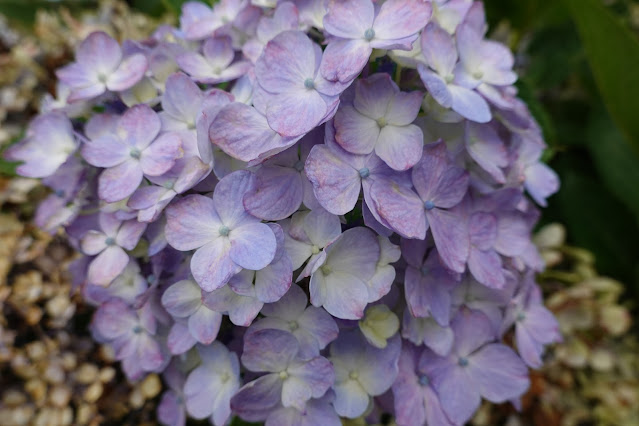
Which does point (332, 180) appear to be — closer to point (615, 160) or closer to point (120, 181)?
point (120, 181)

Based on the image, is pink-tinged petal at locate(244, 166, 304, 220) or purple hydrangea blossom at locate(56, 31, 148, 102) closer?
pink-tinged petal at locate(244, 166, 304, 220)

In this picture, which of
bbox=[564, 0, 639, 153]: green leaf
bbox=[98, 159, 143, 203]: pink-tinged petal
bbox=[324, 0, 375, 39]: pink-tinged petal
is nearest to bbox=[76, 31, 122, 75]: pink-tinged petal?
bbox=[98, 159, 143, 203]: pink-tinged petal

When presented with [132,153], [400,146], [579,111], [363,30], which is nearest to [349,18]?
[363,30]

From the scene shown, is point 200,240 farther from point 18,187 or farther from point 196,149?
point 18,187

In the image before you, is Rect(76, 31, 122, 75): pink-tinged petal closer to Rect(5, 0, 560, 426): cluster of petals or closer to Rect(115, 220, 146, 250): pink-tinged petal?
Rect(5, 0, 560, 426): cluster of petals

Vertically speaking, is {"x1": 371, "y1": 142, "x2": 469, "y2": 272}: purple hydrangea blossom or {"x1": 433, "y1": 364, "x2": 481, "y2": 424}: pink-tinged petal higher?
{"x1": 371, "y1": 142, "x2": 469, "y2": 272}: purple hydrangea blossom

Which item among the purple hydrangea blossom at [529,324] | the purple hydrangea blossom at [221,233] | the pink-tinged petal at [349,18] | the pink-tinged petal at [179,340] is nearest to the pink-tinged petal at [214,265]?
the purple hydrangea blossom at [221,233]

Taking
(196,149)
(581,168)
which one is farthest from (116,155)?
(581,168)

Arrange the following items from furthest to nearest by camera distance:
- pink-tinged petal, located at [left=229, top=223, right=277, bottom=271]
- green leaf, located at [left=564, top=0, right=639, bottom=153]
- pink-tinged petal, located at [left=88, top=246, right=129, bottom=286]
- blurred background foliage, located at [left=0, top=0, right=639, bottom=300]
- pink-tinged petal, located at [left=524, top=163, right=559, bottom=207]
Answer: blurred background foliage, located at [left=0, top=0, right=639, bottom=300]
green leaf, located at [left=564, top=0, right=639, bottom=153]
pink-tinged petal, located at [left=524, top=163, right=559, bottom=207]
pink-tinged petal, located at [left=88, top=246, right=129, bottom=286]
pink-tinged petal, located at [left=229, top=223, right=277, bottom=271]
